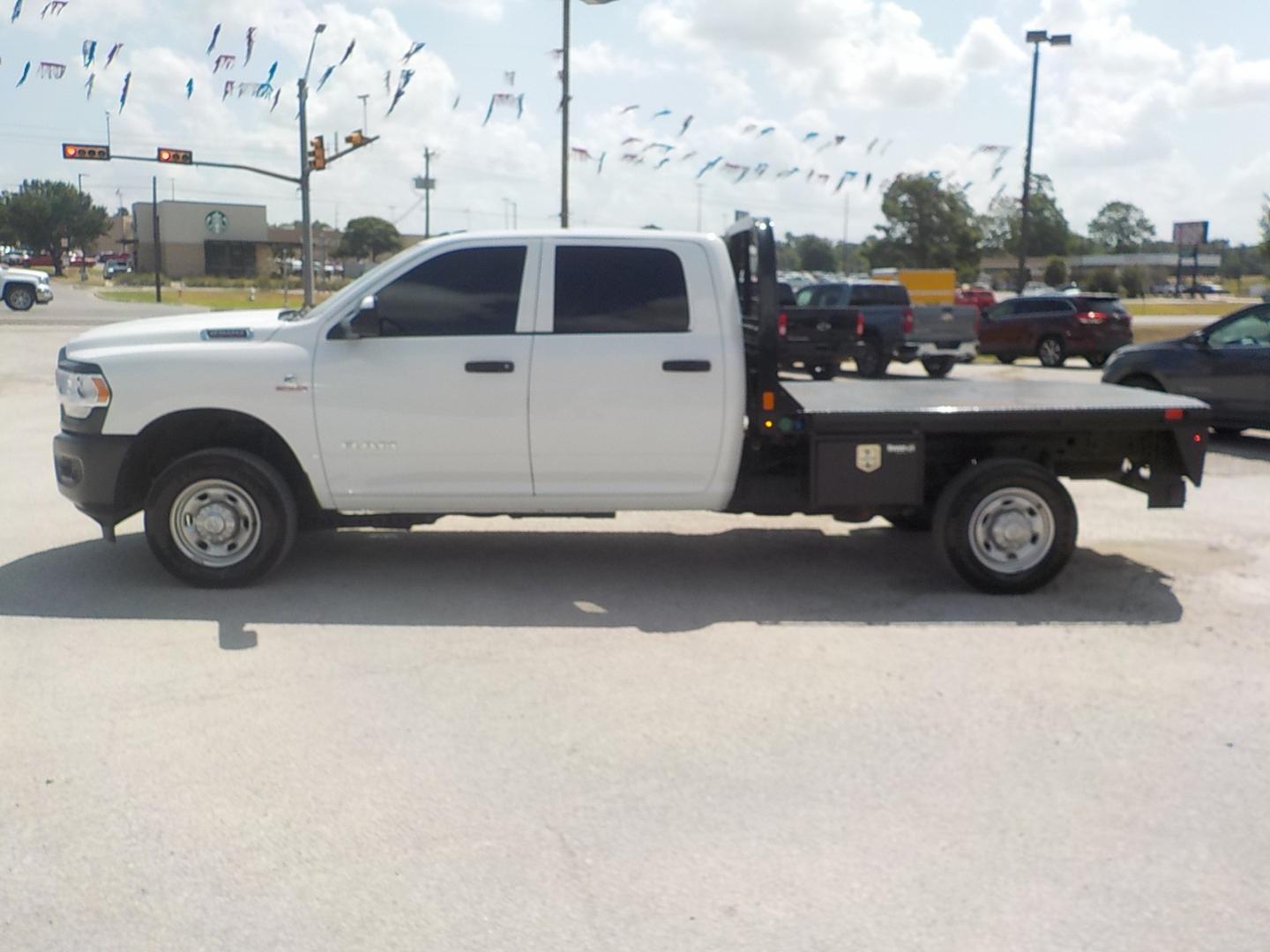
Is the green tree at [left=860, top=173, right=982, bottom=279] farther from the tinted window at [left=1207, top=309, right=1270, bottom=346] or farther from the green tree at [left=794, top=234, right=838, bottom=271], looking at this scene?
the tinted window at [left=1207, top=309, right=1270, bottom=346]

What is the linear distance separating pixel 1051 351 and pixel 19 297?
34349mm

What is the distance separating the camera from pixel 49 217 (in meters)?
116

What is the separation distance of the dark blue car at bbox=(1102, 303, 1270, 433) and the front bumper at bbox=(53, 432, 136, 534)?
36.4 ft

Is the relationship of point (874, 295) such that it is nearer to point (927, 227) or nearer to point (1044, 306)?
point (1044, 306)

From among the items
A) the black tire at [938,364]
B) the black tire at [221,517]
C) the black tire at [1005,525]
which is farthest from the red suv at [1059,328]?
the black tire at [221,517]

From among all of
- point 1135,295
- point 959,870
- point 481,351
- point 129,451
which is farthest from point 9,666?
point 1135,295

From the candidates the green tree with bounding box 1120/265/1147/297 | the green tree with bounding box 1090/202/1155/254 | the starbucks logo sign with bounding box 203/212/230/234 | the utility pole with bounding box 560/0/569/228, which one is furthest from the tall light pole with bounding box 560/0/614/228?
the green tree with bounding box 1090/202/1155/254

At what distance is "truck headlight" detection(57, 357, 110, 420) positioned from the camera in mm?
7375

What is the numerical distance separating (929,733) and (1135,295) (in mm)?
101674

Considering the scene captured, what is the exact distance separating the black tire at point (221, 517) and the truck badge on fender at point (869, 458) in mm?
3184

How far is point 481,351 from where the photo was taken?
7.33 meters

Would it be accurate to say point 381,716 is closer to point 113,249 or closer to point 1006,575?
point 1006,575

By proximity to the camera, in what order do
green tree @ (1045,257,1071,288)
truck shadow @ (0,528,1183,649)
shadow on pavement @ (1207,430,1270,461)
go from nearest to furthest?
truck shadow @ (0,528,1183,649) → shadow on pavement @ (1207,430,1270,461) → green tree @ (1045,257,1071,288)

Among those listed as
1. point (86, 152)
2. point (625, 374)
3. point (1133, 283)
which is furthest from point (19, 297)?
point (1133, 283)
